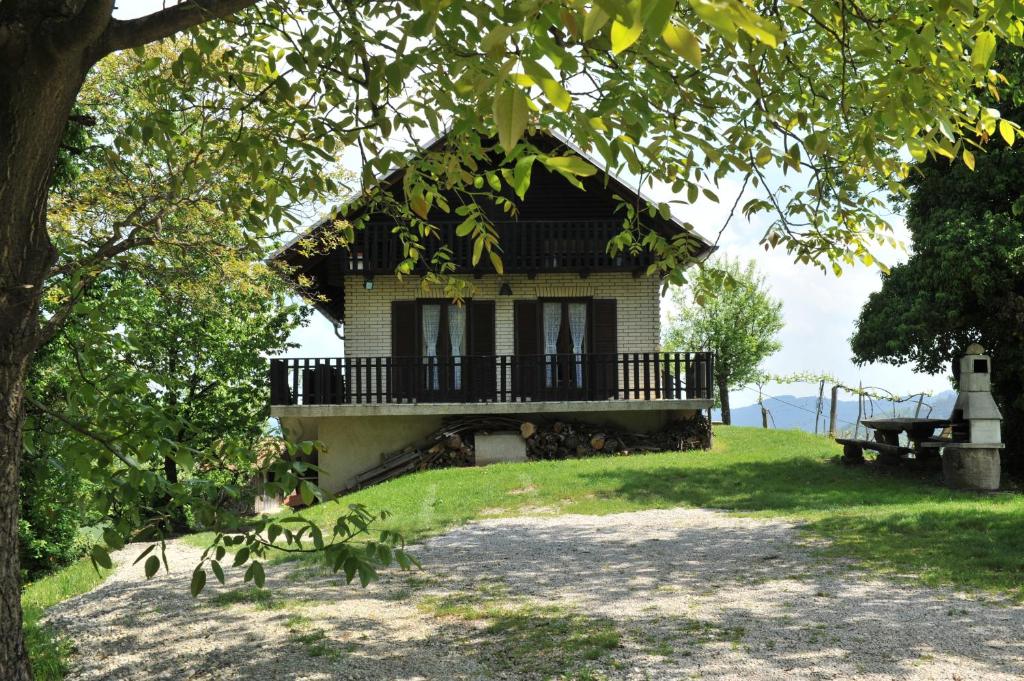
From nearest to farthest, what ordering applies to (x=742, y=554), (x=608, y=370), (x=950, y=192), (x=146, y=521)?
(x=146, y=521) < (x=742, y=554) < (x=950, y=192) < (x=608, y=370)

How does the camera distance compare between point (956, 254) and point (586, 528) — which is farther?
point (956, 254)

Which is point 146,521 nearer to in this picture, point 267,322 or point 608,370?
point 608,370

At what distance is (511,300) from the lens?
845 inches

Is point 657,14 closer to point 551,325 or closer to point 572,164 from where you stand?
point 572,164

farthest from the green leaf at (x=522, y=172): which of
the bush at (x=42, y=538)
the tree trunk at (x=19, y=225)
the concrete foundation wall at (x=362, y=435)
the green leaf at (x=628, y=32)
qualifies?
the concrete foundation wall at (x=362, y=435)

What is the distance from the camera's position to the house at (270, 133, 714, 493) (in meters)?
19.9

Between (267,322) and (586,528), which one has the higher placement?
(267,322)

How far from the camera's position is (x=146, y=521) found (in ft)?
16.0

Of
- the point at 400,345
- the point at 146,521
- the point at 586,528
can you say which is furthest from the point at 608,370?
the point at 146,521

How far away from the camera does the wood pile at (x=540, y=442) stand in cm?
1967

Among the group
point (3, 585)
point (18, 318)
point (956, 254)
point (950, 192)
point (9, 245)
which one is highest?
point (950, 192)

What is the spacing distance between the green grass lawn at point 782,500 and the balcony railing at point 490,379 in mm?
2040

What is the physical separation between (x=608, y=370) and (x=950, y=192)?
26.6 feet

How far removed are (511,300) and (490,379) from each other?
2.21 metres
